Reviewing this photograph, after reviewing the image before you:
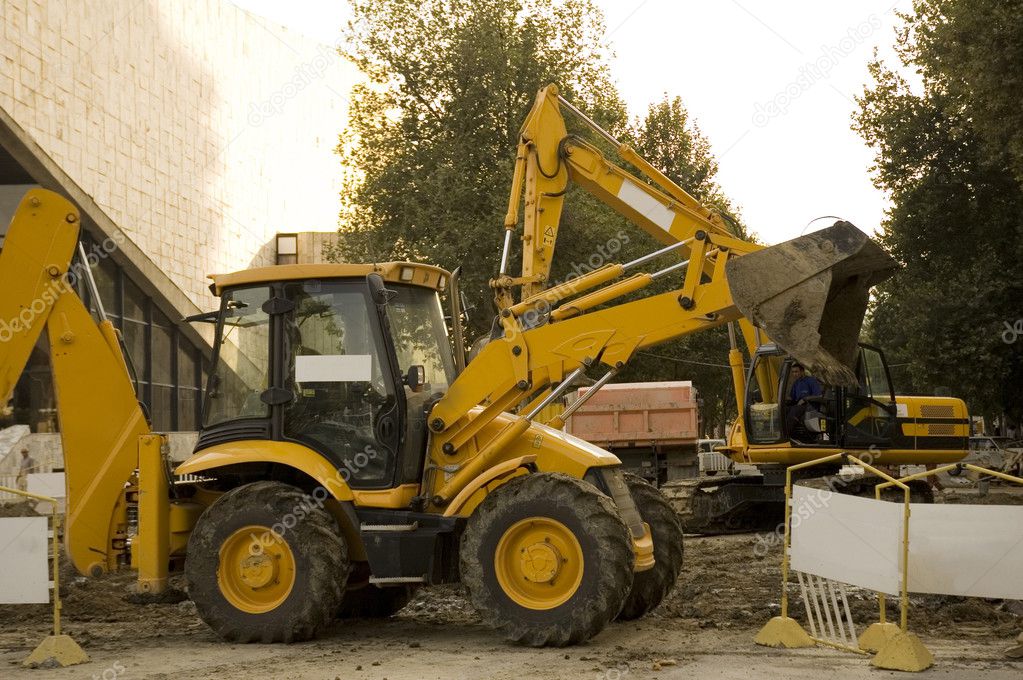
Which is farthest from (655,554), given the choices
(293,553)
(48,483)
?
(48,483)

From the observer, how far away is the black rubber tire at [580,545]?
866 centimetres

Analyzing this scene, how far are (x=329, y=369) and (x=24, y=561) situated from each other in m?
2.57

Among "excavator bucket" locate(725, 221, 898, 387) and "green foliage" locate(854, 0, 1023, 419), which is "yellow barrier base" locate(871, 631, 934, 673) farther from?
"green foliage" locate(854, 0, 1023, 419)

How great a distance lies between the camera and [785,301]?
9.07 meters

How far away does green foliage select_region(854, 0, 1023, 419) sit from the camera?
93.2 feet

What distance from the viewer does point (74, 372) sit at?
10.2 metres

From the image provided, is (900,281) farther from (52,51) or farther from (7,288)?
(7,288)

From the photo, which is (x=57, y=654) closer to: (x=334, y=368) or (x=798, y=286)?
(x=334, y=368)

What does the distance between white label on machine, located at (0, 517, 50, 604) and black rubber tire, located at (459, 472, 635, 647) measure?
293cm

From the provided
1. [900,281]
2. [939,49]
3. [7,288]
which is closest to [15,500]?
[7,288]

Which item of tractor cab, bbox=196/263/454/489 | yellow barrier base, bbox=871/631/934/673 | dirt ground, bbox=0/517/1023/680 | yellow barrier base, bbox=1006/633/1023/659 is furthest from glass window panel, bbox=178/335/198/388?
yellow barrier base, bbox=1006/633/1023/659

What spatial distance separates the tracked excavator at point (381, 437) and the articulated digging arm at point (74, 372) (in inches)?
0.6

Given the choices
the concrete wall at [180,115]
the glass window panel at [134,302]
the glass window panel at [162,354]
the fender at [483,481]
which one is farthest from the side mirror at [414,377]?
the glass window panel at [162,354]

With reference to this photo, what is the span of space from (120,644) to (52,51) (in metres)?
20.7
